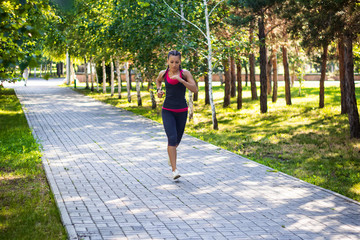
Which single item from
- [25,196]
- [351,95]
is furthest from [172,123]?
[351,95]

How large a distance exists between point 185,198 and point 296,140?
759cm

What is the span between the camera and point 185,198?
6.34 meters

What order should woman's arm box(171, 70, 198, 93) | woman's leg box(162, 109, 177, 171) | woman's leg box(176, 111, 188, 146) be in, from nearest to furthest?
woman's arm box(171, 70, 198, 93) < woman's leg box(162, 109, 177, 171) < woman's leg box(176, 111, 188, 146)

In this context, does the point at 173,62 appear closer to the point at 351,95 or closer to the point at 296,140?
the point at 296,140

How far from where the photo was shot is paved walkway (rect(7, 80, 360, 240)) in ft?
16.5

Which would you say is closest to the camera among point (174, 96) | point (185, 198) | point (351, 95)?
point (185, 198)

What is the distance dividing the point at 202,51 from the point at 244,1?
3.43 m

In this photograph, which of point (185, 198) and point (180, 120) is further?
point (180, 120)

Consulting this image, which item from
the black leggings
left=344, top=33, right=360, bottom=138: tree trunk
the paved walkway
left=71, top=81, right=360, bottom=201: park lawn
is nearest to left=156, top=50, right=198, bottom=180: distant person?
the black leggings

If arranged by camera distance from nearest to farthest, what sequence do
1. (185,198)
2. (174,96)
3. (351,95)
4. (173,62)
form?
1. (185,198)
2. (173,62)
3. (174,96)
4. (351,95)

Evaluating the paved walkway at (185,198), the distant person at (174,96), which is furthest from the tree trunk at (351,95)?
the distant person at (174,96)

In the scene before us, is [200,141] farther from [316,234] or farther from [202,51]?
[316,234]

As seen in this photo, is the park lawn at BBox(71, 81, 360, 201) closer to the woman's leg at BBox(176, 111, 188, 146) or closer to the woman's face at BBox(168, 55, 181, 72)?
the woman's leg at BBox(176, 111, 188, 146)

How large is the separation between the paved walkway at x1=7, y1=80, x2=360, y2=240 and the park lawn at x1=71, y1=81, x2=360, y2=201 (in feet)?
2.75
